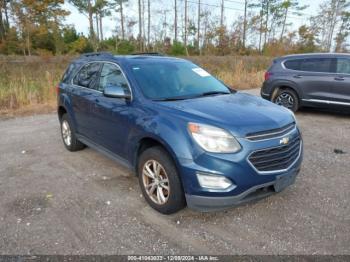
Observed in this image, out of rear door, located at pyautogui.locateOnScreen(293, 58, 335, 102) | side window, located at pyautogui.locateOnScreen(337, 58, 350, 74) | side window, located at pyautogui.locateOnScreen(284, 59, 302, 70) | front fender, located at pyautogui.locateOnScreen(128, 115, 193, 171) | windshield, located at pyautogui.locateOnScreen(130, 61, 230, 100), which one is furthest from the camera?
side window, located at pyautogui.locateOnScreen(284, 59, 302, 70)

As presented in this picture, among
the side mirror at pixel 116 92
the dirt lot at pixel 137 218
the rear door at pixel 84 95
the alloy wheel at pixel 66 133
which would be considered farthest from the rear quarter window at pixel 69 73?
the side mirror at pixel 116 92

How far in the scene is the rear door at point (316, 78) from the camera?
7793 mm

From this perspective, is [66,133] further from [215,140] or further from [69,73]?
[215,140]

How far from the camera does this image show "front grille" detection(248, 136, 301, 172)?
2875mm

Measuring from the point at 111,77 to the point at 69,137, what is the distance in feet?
6.15

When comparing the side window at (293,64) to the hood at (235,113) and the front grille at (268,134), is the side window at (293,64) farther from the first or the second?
the front grille at (268,134)

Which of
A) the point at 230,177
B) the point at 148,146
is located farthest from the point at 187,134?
the point at 148,146

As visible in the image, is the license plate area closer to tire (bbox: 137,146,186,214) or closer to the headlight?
the headlight

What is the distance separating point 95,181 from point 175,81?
5.98 ft

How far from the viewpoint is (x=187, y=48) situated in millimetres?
42562

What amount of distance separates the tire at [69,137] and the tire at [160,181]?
2203 millimetres

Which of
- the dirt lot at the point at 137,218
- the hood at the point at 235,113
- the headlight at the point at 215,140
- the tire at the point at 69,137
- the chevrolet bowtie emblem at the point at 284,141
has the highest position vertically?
the hood at the point at 235,113

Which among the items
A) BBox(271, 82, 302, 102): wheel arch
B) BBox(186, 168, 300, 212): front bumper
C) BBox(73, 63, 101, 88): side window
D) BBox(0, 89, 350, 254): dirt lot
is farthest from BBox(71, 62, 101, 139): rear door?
BBox(271, 82, 302, 102): wheel arch

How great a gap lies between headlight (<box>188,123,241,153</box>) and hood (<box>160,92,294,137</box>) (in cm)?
7
